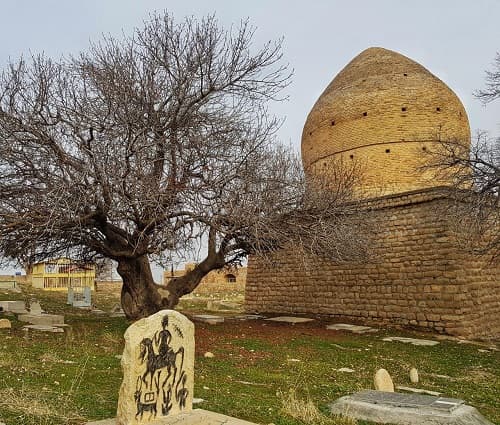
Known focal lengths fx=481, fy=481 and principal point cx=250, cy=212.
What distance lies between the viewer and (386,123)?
17609 millimetres

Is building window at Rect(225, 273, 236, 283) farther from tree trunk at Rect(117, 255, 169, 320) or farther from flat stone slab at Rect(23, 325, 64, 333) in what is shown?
flat stone slab at Rect(23, 325, 64, 333)

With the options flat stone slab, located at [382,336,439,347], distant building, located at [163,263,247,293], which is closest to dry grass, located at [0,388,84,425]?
flat stone slab, located at [382,336,439,347]

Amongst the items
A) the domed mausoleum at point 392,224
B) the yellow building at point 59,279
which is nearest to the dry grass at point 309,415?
the domed mausoleum at point 392,224

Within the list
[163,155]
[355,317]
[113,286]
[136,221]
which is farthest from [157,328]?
[113,286]

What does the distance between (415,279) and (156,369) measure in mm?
9891

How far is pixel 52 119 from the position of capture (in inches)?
369

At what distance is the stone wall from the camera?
1190cm

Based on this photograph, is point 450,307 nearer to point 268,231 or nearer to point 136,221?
point 268,231

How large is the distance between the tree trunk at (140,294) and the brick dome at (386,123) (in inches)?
337

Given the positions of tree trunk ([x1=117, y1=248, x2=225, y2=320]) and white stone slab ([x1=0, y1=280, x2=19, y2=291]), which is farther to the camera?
white stone slab ([x1=0, y1=280, x2=19, y2=291])

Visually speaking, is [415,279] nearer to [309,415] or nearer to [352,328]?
[352,328]

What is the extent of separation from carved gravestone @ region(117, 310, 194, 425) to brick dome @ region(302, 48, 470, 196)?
13.1m

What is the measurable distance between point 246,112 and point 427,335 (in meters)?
6.93

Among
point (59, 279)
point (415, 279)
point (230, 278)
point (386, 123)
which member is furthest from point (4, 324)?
point (230, 278)
